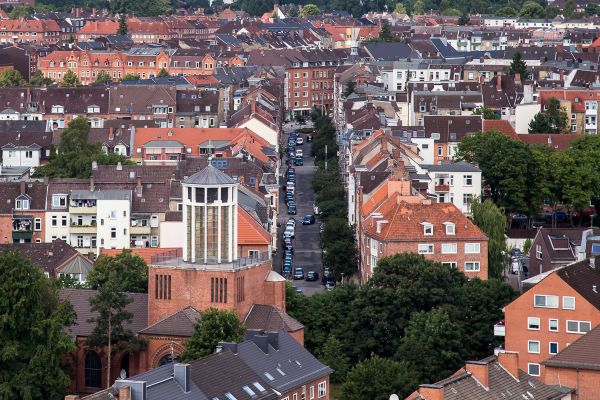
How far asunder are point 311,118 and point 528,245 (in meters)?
69.6

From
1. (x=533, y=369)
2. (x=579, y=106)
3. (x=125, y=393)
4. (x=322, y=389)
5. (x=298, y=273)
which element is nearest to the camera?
(x=125, y=393)

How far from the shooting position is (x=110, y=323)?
221ft

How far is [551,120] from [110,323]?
63273 millimetres

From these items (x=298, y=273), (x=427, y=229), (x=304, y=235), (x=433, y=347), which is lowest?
(x=433, y=347)

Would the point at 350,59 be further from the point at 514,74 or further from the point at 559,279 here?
the point at 559,279

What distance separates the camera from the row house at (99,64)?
181000mm

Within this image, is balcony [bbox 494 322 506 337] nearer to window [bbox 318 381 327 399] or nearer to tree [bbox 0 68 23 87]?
window [bbox 318 381 327 399]

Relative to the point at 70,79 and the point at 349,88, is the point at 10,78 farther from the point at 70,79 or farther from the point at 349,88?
the point at 349,88

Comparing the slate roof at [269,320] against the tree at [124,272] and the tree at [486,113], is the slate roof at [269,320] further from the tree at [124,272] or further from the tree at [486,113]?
the tree at [486,113]

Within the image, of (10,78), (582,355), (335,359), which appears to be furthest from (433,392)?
(10,78)

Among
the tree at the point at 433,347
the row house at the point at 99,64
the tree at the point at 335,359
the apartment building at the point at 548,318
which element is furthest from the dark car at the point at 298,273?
the row house at the point at 99,64

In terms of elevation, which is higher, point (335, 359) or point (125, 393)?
point (125, 393)

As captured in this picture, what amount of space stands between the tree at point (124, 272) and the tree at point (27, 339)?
8.45 metres

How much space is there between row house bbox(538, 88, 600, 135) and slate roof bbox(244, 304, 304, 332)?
211ft
